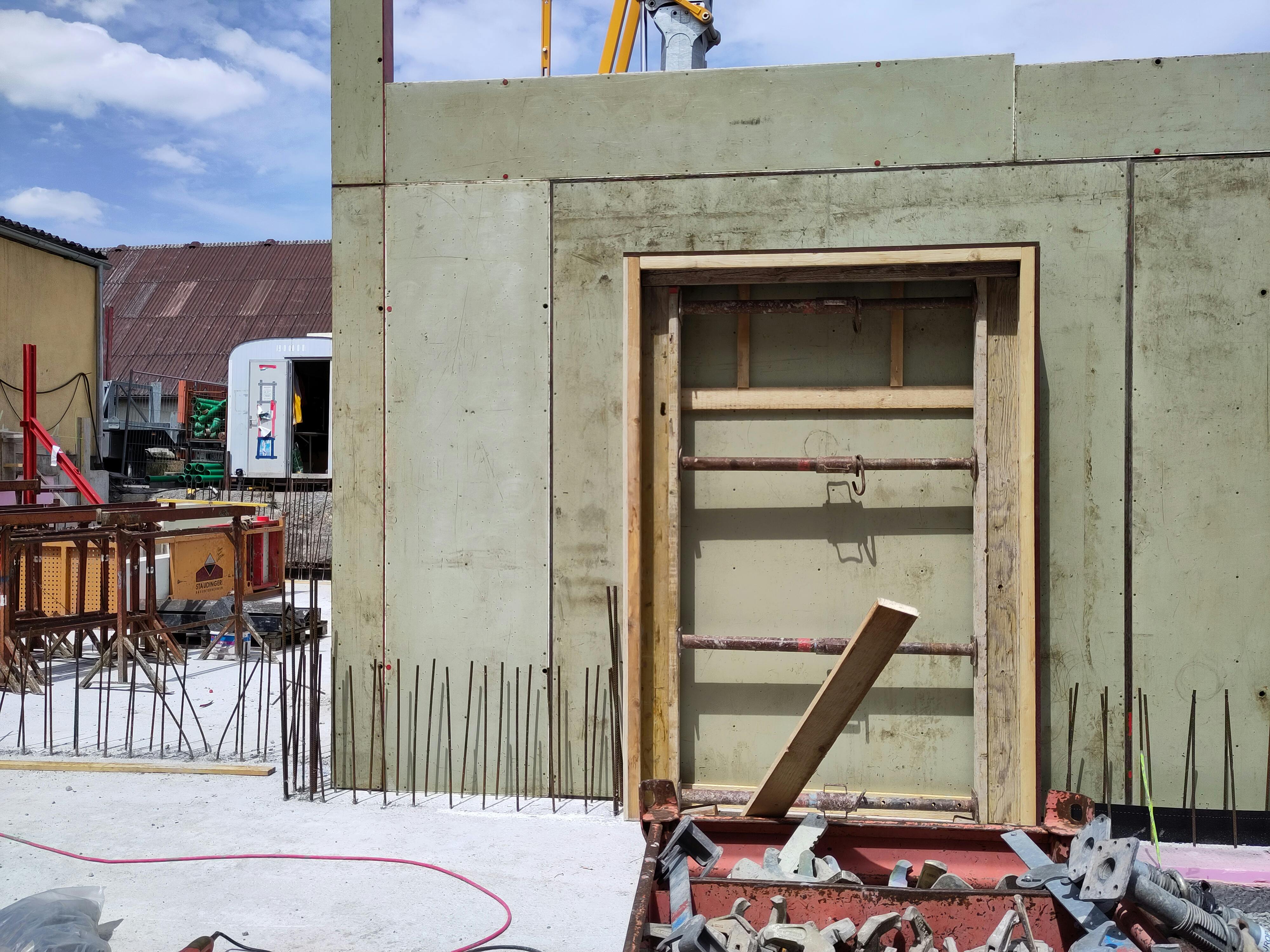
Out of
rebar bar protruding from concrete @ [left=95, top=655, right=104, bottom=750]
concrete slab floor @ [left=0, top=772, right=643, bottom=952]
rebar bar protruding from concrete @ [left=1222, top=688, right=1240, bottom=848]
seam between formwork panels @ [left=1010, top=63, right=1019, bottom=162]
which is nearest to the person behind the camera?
concrete slab floor @ [left=0, top=772, right=643, bottom=952]

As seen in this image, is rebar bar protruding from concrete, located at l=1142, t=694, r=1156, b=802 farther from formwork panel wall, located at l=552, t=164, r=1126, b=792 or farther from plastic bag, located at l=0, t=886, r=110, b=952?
plastic bag, located at l=0, t=886, r=110, b=952

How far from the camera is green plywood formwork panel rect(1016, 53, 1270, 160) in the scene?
487cm

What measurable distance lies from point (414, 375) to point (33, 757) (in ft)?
12.3

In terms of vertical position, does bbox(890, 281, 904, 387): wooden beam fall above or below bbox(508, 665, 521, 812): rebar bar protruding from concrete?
above

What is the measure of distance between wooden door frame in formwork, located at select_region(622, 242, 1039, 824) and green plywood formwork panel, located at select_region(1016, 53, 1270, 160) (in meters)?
0.73

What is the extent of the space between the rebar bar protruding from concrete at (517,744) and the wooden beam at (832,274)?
92.0 inches

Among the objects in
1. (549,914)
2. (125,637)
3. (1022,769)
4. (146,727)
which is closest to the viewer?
(549,914)

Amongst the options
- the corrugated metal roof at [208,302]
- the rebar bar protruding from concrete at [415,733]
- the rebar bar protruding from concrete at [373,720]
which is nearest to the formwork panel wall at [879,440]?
the rebar bar protruding from concrete at [415,733]

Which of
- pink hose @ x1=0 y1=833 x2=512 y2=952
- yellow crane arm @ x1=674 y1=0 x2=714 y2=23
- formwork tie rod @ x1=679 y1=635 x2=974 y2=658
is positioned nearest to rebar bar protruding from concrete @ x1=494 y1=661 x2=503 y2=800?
pink hose @ x1=0 y1=833 x2=512 y2=952

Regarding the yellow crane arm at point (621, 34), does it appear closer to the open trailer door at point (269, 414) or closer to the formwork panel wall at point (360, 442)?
the formwork panel wall at point (360, 442)

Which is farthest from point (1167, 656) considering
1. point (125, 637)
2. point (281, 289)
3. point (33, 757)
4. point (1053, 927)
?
point (281, 289)

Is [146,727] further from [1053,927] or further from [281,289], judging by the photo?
[281,289]

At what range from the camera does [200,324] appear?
36500 millimetres

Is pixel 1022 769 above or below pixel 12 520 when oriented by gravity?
below
